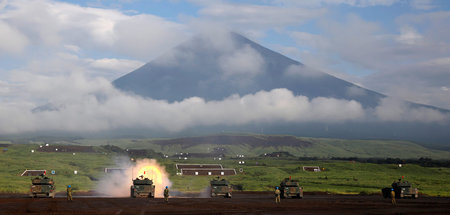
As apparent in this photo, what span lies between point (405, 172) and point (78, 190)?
8577 cm

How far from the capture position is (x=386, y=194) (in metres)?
80.5

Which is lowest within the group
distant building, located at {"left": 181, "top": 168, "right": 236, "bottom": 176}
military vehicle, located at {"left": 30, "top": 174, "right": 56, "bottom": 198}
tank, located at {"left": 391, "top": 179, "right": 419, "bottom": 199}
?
tank, located at {"left": 391, "top": 179, "right": 419, "bottom": 199}

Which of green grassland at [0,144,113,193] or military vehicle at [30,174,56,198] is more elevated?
green grassland at [0,144,113,193]

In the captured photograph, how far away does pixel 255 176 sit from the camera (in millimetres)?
139875

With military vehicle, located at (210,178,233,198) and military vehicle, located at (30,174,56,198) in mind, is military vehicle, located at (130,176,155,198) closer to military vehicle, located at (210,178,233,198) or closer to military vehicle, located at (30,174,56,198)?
military vehicle, located at (210,178,233,198)

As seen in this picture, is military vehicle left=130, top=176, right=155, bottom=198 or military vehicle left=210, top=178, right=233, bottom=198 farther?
military vehicle left=210, top=178, right=233, bottom=198

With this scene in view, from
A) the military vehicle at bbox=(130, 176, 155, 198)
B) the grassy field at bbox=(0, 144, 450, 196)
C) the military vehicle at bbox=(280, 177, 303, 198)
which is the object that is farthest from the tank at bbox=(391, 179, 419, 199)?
the military vehicle at bbox=(130, 176, 155, 198)

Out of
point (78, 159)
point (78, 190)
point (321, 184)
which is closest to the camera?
point (78, 190)

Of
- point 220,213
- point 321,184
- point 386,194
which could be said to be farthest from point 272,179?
point 220,213

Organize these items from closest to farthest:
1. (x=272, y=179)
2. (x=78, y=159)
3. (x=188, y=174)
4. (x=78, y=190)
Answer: (x=78, y=190), (x=272, y=179), (x=188, y=174), (x=78, y=159)

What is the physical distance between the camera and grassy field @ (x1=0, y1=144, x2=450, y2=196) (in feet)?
359

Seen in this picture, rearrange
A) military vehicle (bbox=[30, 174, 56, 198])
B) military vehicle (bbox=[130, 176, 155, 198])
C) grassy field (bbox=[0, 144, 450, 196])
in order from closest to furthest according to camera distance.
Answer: military vehicle (bbox=[30, 174, 56, 198]) → military vehicle (bbox=[130, 176, 155, 198]) → grassy field (bbox=[0, 144, 450, 196])

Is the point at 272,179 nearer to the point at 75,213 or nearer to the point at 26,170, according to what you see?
the point at 26,170

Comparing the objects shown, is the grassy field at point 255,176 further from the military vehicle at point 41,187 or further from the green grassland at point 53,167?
the military vehicle at point 41,187
